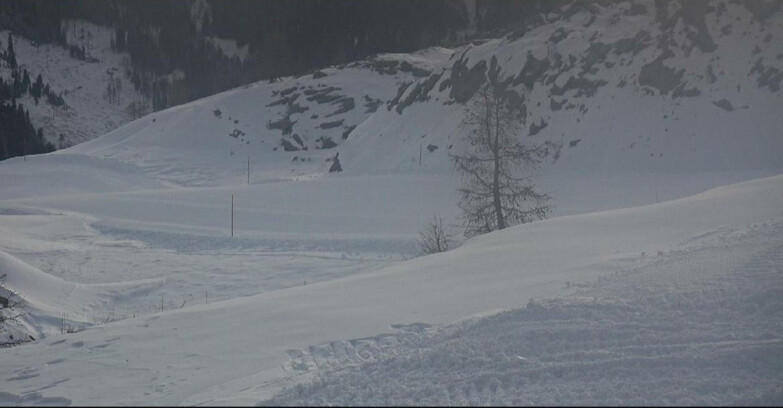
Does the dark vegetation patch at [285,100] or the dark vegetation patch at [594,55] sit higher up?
the dark vegetation patch at [285,100]

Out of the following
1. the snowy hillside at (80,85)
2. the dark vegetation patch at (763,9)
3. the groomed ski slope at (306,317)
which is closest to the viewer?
the groomed ski slope at (306,317)

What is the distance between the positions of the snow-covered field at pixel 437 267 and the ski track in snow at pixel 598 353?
0.07 feet

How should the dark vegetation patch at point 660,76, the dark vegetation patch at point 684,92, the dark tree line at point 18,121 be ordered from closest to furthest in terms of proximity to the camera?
the dark vegetation patch at point 684,92
the dark vegetation patch at point 660,76
the dark tree line at point 18,121

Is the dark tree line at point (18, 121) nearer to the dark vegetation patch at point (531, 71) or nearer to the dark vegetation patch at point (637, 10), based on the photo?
the dark vegetation patch at point (531, 71)

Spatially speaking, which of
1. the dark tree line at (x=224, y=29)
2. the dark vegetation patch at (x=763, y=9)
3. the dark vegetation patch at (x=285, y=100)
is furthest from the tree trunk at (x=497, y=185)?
the dark tree line at (x=224, y=29)

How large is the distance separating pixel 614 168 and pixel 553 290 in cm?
2431

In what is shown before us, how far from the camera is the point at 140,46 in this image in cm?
12412

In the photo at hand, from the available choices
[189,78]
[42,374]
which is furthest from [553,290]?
[189,78]

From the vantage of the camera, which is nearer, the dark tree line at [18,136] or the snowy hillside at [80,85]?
the dark tree line at [18,136]

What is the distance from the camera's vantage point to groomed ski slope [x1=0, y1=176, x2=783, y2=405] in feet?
19.3

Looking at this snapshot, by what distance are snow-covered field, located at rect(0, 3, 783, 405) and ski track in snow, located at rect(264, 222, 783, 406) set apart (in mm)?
23

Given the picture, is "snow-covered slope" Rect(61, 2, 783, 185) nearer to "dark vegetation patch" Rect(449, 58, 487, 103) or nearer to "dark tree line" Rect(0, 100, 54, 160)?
"dark vegetation patch" Rect(449, 58, 487, 103)

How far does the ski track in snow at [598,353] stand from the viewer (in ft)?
15.0

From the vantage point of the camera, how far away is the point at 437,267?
32.2 feet
